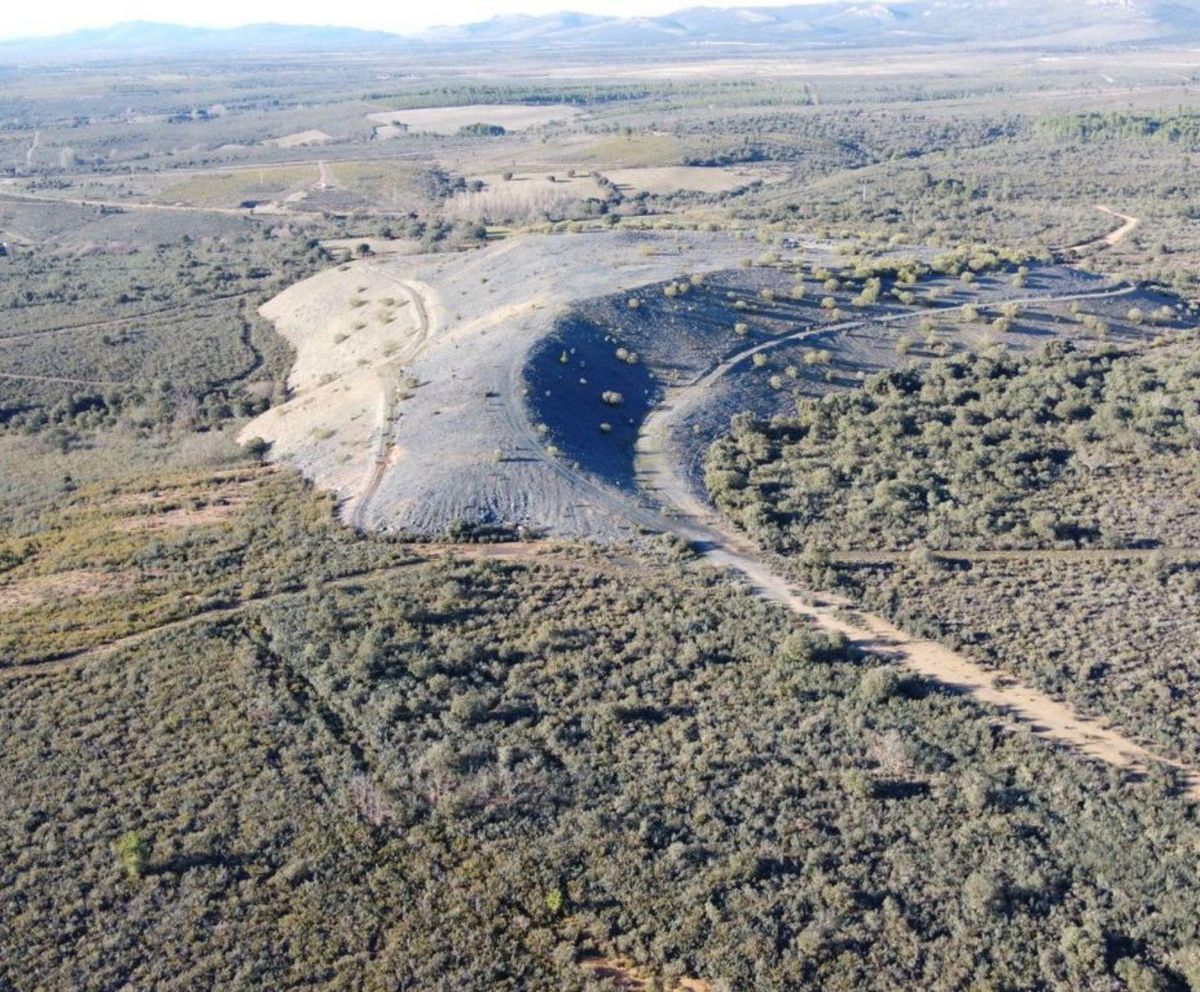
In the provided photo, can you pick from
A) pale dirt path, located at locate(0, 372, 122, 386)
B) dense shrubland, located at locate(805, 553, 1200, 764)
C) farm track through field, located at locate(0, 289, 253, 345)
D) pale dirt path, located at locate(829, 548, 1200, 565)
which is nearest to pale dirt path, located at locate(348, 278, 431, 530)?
dense shrubland, located at locate(805, 553, 1200, 764)

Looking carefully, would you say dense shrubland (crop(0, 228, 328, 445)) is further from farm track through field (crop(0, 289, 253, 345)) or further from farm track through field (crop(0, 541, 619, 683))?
farm track through field (crop(0, 541, 619, 683))

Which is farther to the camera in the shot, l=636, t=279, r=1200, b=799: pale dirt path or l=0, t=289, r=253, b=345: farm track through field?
l=0, t=289, r=253, b=345: farm track through field

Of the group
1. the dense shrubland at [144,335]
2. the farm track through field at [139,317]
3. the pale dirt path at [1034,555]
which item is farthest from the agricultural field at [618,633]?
the farm track through field at [139,317]

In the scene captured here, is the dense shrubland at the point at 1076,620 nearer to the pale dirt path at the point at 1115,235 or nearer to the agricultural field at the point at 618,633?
the agricultural field at the point at 618,633

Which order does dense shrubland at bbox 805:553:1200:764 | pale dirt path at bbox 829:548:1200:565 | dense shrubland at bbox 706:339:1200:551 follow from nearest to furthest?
dense shrubland at bbox 805:553:1200:764, pale dirt path at bbox 829:548:1200:565, dense shrubland at bbox 706:339:1200:551

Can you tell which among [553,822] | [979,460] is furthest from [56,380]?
[979,460]

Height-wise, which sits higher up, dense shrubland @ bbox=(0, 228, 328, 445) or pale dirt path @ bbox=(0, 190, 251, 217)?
pale dirt path @ bbox=(0, 190, 251, 217)

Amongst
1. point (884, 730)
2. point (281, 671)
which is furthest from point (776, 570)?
point (281, 671)
